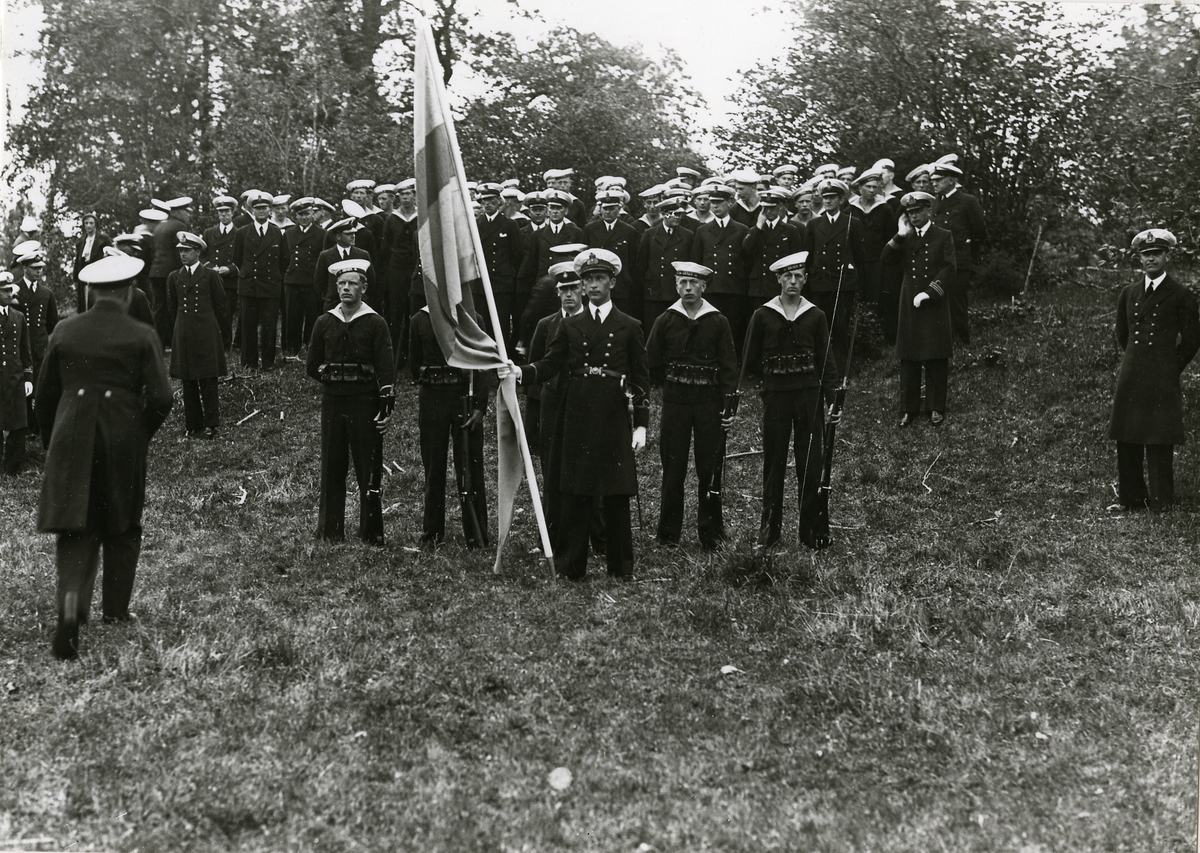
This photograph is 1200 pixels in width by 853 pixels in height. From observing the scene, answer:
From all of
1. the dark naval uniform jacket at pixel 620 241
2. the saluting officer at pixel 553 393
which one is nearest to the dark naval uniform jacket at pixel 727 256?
the dark naval uniform jacket at pixel 620 241

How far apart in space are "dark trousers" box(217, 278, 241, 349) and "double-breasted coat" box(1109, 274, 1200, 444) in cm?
966

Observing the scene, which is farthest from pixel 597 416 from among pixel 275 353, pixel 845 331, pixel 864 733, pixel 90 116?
pixel 90 116

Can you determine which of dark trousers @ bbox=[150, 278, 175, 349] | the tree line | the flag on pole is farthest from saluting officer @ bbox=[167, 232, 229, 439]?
the flag on pole

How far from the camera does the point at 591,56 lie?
1688cm

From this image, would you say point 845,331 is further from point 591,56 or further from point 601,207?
point 591,56

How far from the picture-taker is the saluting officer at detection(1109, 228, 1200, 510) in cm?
Result: 943

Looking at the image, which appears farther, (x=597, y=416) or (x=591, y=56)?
(x=591, y=56)

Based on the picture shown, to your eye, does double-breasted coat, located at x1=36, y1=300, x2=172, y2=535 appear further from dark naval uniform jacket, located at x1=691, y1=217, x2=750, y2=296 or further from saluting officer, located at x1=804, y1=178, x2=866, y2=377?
saluting officer, located at x1=804, y1=178, x2=866, y2=377

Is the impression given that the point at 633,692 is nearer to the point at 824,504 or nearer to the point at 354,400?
the point at 824,504

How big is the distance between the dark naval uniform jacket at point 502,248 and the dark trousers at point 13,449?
17.7 feet

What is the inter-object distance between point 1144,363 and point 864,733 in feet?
17.7

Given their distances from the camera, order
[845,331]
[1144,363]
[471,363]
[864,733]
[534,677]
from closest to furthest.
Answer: [864,733]
[534,677]
[471,363]
[1144,363]
[845,331]

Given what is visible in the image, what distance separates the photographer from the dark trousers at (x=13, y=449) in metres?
12.3

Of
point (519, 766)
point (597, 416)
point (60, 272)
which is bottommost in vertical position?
point (519, 766)
